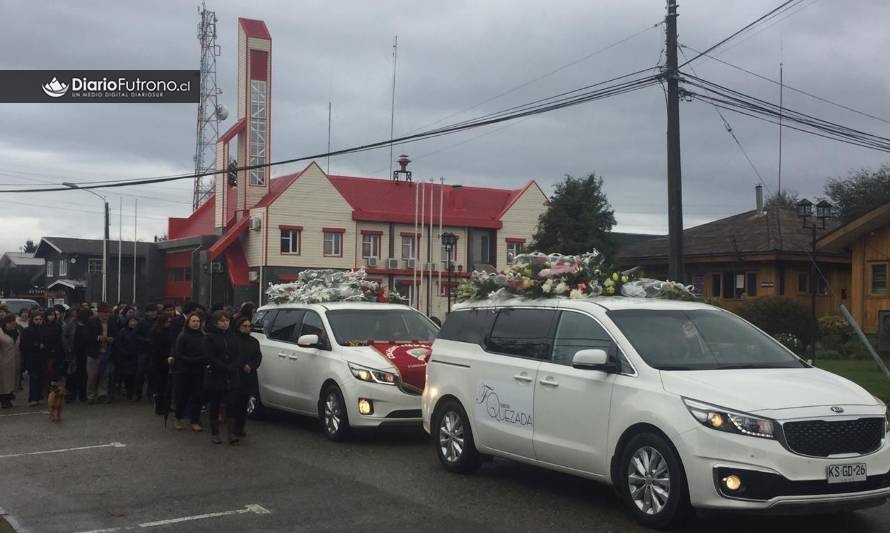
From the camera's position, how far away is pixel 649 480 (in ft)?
24.5

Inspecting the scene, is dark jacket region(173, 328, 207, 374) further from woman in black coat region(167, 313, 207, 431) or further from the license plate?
the license plate

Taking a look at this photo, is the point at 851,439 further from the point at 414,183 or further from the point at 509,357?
the point at 414,183

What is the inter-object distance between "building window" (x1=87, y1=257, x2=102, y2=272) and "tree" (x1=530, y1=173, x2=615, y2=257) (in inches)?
1546

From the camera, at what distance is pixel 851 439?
7059mm

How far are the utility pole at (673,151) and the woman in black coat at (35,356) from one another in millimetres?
11369

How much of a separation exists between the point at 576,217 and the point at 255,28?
18.2 m

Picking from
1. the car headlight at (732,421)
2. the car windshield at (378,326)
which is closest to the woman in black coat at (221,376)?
the car windshield at (378,326)

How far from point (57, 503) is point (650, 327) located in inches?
221

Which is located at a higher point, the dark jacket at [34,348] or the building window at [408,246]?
the building window at [408,246]

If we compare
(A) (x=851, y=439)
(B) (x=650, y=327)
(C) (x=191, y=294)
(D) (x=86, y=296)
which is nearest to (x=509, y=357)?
(B) (x=650, y=327)

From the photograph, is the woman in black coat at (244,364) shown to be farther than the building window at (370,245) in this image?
No

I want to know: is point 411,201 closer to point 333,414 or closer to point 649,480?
point 333,414

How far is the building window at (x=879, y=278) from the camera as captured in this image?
30.7 metres

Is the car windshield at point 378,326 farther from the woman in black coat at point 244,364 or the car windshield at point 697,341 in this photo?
the car windshield at point 697,341
